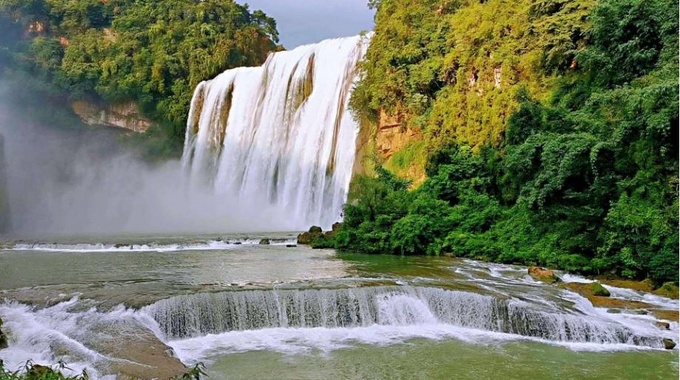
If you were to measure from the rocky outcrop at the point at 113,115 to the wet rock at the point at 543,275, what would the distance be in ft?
102

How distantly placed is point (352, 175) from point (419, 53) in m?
5.85

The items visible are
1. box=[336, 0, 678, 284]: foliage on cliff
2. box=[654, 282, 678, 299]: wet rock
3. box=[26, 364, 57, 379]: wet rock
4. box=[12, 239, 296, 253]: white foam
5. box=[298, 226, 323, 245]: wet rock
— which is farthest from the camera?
box=[298, 226, 323, 245]: wet rock

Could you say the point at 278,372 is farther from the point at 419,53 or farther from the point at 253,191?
the point at 253,191

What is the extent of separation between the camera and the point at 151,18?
40.5 meters

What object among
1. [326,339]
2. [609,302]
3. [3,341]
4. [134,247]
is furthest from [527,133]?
Answer: [3,341]

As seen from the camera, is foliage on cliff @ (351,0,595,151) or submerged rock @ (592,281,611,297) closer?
submerged rock @ (592,281,611,297)

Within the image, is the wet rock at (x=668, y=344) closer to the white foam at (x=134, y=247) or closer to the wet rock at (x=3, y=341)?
the wet rock at (x=3, y=341)

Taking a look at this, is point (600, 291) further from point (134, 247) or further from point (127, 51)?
point (127, 51)

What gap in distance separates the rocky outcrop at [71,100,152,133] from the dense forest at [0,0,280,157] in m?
0.48

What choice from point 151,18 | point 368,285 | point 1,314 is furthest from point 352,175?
point 151,18

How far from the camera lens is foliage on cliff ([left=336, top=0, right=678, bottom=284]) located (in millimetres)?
11289

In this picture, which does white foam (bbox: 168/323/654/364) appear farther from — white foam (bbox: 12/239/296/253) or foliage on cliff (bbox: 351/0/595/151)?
foliage on cliff (bbox: 351/0/595/151)

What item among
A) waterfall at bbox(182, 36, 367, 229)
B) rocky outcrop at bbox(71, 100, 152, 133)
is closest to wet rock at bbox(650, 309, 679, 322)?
waterfall at bbox(182, 36, 367, 229)

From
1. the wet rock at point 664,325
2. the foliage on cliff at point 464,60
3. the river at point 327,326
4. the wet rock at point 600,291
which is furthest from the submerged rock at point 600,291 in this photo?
the foliage on cliff at point 464,60
